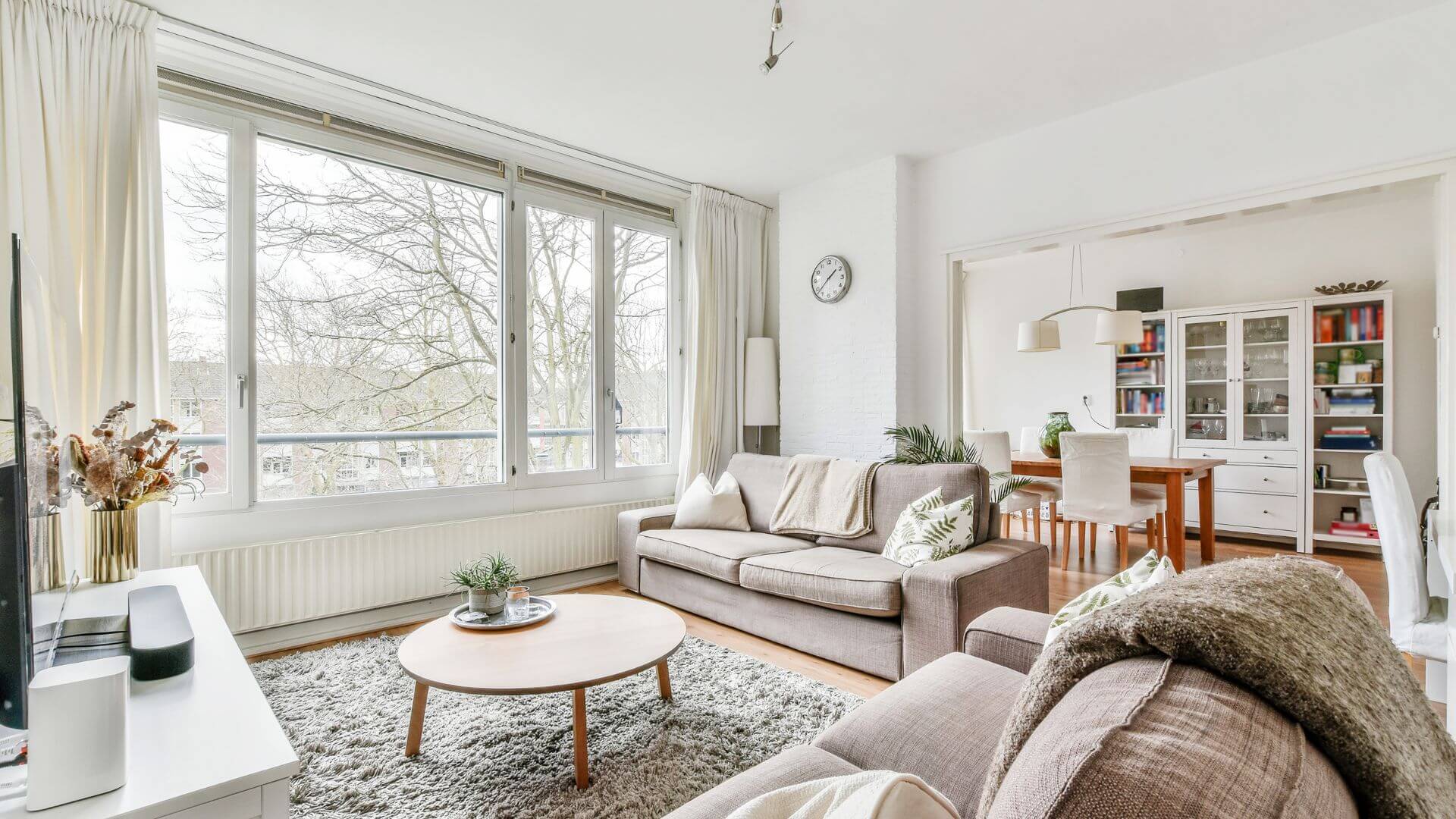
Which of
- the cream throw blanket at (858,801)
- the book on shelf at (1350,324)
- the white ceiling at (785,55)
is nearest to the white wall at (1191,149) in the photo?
the white ceiling at (785,55)

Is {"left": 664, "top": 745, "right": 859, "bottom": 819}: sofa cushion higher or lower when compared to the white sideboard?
lower

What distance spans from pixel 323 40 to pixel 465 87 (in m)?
0.61

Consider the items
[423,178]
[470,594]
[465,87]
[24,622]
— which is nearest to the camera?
[24,622]

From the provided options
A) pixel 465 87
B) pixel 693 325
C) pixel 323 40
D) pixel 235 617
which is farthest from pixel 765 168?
pixel 235 617

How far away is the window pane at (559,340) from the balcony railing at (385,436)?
0.01 metres

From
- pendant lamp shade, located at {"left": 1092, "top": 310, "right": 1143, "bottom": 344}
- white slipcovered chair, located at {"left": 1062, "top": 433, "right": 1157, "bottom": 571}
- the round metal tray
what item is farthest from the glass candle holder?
pendant lamp shade, located at {"left": 1092, "top": 310, "right": 1143, "bottom": 344}

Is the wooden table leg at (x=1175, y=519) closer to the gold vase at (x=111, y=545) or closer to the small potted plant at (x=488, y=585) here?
the small potted plant at (x=488, y=585)

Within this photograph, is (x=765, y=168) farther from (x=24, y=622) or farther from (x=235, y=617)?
(x=24, y=622)

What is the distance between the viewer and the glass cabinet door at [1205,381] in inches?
215

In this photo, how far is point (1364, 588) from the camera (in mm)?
3857

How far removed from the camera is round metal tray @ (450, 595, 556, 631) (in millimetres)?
2303

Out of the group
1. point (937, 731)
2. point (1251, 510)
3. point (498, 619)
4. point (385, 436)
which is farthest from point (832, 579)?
point (1251, 510)

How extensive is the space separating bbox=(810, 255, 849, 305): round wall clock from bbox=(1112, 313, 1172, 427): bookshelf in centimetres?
308

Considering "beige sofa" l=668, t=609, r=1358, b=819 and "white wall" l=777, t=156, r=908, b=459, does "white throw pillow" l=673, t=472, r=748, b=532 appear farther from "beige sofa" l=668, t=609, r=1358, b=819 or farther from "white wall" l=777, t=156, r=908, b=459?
"beige sofa" l=668, t=609, r=1358, b=819
